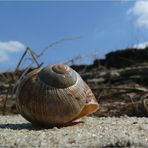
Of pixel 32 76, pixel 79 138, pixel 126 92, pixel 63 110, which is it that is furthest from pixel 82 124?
pixel 126 92

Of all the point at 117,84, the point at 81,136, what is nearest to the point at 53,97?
the point at 81,136

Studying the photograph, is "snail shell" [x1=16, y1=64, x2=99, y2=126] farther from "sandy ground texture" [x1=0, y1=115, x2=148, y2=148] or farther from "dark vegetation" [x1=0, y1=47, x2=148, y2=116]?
"dark vegetation" [x1=0, y1=47, x2=148, y2=116]

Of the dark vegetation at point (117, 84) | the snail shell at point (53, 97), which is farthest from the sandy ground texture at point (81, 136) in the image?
the dark vegetation at point (117, 84)

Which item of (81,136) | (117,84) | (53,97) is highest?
(53,97)

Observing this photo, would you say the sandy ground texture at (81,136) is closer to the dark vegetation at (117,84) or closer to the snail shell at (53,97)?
the snail shell at (53,97)

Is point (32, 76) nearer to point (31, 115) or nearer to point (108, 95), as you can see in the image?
point (31, 115)

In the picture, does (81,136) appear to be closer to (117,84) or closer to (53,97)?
(53,97)

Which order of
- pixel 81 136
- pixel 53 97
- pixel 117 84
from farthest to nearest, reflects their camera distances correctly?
pixel 117 84 < pixel 53 97 < pixel 81 136
